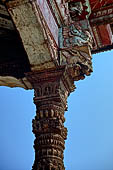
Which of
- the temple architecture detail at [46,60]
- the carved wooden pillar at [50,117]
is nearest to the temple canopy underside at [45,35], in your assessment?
the temple architecture detail at [46,60]

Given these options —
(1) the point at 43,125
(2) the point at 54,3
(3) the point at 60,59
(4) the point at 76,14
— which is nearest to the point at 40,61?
(3) the point at 60,59

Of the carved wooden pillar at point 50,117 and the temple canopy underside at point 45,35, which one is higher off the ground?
the temple canopy underside at point 45,35

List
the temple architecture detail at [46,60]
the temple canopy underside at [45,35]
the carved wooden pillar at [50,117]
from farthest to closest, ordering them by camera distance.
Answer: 1. the temple canopy underside at [45,35]
2. the temple architecture detail at [46,60]
3. the carved wooden pillar at [50,117]

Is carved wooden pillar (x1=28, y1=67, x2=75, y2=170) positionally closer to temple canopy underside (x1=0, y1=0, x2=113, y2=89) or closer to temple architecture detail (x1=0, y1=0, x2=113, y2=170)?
temple architecture detail (x1=0, y1=0, x2=113, y2=170)

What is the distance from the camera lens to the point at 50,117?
3082 mm

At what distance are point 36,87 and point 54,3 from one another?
58.8 inches

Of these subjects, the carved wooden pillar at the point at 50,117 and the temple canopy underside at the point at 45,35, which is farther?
the temple canopy underside at the point at 45,35

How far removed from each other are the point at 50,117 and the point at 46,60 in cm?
80

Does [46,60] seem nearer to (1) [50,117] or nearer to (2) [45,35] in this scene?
(2) [45,35]

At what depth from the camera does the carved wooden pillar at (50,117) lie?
2.84 metres

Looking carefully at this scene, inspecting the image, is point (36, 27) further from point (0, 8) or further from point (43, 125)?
point (43, 125)

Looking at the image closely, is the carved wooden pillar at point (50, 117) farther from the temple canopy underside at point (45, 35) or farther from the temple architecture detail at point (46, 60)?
the temple canopy underside at point (45, 35)

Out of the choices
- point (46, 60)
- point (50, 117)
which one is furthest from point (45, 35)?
point (50, 117)

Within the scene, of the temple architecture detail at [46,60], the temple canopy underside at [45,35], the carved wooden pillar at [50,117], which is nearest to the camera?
the carved wooden pillar at [50,117]
